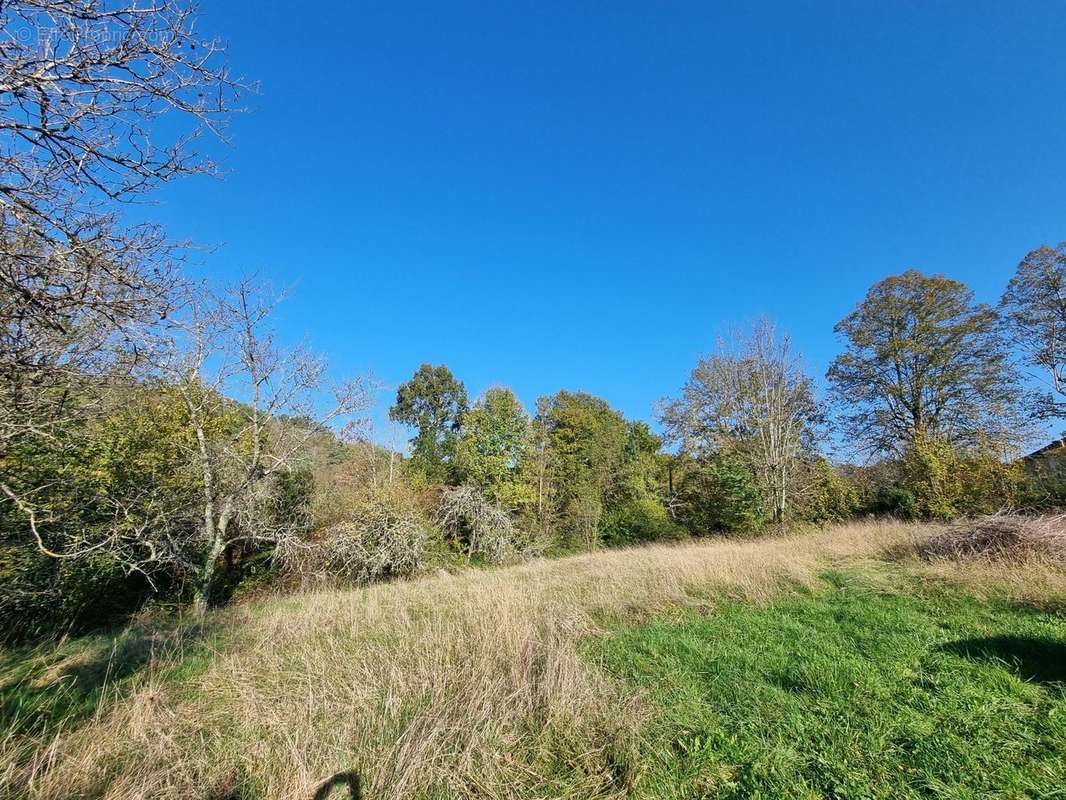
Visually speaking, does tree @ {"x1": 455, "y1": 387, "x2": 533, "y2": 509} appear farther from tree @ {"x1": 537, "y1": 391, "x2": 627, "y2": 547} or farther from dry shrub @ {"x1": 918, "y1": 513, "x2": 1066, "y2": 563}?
dry shrub @ {"x1": 918, "y1": 513, "x2": 1066, "y2": 563}

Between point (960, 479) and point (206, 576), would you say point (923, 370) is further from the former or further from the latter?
point (206, 576)

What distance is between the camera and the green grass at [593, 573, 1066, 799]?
8.36 ft

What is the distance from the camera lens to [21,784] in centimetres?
243

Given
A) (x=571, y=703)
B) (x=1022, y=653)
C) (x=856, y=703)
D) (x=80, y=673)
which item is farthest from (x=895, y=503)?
(x=80, y=673)

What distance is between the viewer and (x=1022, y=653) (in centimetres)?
420

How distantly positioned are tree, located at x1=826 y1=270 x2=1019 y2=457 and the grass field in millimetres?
14379

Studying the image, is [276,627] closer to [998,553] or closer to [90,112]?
[90,112]

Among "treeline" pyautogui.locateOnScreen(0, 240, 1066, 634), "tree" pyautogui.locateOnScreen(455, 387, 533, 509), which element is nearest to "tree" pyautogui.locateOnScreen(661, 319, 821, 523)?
"treeline" pyautogui.locateOnScreen(0, 240, 1066, 634)

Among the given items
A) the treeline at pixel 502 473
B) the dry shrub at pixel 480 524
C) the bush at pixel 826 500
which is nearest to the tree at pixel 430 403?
the treeline at pixel 502 473

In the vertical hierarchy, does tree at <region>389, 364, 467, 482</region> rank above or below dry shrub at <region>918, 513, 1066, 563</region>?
above

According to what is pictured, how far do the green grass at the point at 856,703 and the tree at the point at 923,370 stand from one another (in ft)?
49.4

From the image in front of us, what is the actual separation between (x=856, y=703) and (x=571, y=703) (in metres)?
2.32

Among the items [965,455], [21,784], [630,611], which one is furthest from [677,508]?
[21,784]

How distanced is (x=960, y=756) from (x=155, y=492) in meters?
13.0
